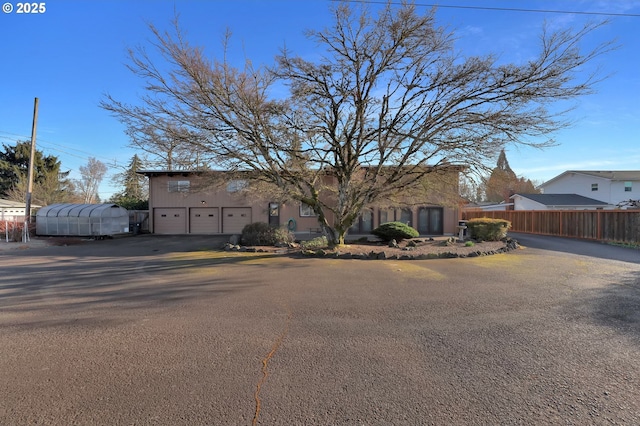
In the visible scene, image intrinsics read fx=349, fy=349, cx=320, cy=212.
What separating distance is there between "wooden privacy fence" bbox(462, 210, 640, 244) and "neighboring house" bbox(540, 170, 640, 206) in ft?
44.0

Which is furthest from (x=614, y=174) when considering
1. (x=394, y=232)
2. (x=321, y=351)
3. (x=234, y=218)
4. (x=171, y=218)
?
(x=321, y=351)

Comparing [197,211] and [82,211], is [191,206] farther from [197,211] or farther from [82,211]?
[82,211]

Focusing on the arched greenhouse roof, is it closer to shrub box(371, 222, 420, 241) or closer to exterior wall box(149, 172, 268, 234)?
exterior wall box(149, 172, 268, 234)

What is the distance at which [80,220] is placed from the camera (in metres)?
21.5

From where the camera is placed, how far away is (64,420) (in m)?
2.64

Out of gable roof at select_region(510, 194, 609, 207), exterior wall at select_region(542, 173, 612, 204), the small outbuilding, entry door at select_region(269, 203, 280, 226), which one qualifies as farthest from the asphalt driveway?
exterior wall at select_region(542, 173, 612, 204)

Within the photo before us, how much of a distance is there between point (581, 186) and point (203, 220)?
3643 centimetres

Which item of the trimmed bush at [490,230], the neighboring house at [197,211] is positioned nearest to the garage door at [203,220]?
the neighboring house at [197,211]

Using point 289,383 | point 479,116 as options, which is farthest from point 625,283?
point 289,383

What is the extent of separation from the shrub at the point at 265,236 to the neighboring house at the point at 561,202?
27.7 metres

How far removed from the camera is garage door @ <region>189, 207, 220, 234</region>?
24688 millimetres

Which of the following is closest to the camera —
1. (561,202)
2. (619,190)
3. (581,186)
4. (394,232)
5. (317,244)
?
(317,244)

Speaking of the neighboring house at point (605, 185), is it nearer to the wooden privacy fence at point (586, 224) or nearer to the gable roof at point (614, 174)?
the gable roof at point (614, 174)

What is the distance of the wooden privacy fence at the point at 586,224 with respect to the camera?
15586 mm
